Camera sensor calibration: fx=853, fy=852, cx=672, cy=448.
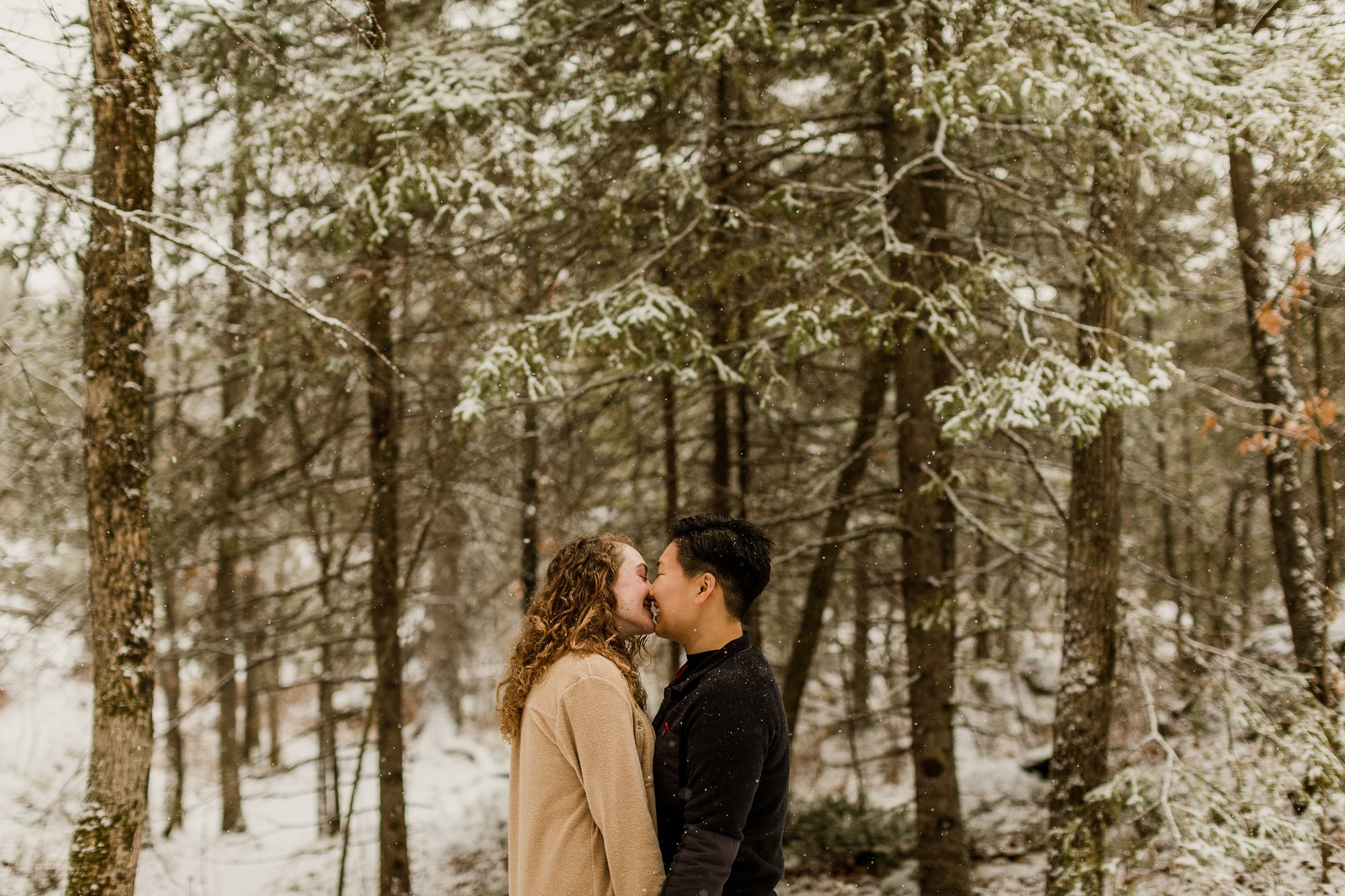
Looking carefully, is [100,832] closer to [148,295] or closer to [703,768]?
[148,295]

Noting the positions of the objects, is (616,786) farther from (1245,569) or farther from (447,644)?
(447,644)

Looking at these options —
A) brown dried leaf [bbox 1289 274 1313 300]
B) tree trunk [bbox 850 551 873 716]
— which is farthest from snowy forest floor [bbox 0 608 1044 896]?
brown dried leaf [bbox 1289 274 1313 300]

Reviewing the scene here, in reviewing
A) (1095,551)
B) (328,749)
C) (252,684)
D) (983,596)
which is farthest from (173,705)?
(1095,551)

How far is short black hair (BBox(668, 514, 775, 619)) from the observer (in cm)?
277

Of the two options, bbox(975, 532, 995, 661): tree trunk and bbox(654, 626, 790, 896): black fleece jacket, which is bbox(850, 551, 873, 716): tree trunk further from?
bbox(654, 626, 790, 896): black fleece jacket

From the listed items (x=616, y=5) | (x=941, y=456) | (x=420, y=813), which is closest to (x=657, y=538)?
(x=941, y=456)

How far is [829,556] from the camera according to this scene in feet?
30.2

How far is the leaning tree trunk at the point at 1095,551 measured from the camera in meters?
6.08

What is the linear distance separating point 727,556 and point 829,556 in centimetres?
667

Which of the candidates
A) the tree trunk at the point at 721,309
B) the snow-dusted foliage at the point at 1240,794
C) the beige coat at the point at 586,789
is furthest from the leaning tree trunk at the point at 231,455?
the snow-dusted foliage at the point at 1240,794

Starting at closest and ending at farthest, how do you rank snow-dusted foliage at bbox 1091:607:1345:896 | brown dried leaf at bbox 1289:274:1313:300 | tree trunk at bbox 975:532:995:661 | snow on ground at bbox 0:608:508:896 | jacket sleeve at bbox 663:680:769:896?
jacket sleeve at bbox 663:680:769:896
snow-dusted foliage at bbox 1091:607:1345:896
brown dried leaf at bbox 1289:274:1313:300
snow on ground at bbox 0:608:508:896
tree trunk at bbox 975:532:995:661

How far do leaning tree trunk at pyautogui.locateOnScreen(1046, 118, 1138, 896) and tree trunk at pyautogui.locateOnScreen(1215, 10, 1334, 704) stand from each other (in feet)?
6.41

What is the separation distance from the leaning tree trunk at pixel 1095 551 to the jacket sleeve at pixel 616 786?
15.0 feet

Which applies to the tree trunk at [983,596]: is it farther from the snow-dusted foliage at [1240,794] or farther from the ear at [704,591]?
the ear at [704,591]
